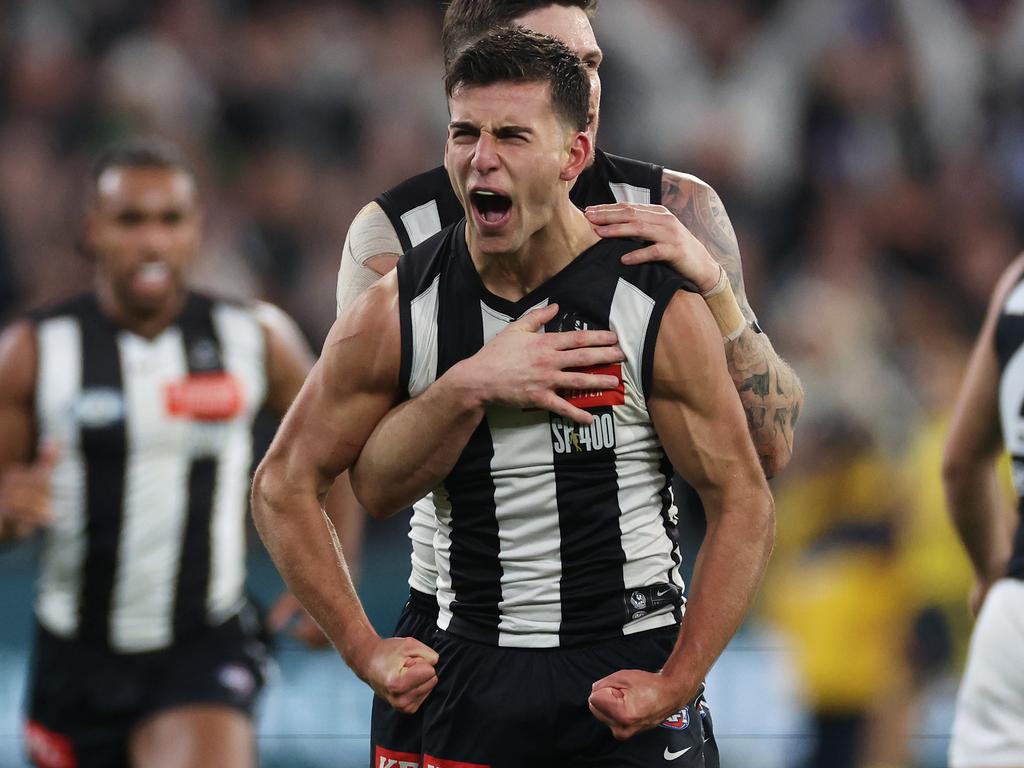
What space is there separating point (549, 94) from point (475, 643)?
110cm

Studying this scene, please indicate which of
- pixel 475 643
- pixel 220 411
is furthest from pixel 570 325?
pixel 220 411

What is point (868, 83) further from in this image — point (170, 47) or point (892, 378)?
point (170, 47)

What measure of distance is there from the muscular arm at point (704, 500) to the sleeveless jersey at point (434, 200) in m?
0.55

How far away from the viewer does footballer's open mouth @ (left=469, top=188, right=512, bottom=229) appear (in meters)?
3.07

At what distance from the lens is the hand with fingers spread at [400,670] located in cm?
321

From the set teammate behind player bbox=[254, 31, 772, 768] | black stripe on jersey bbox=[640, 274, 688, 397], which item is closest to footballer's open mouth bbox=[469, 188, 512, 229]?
teammate behind player bbox=[254, 31, 772, 768]

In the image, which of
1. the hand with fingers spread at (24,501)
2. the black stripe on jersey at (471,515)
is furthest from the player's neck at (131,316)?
the black stripe on jersey at (471,515)

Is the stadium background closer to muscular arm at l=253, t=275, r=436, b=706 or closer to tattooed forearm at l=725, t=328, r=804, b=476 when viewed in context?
tattooed forearm at l=725, t=328, r=804, b=476

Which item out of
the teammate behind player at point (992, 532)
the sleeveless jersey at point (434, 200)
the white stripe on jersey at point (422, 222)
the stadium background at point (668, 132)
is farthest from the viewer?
the stadium background at point (668, 132)

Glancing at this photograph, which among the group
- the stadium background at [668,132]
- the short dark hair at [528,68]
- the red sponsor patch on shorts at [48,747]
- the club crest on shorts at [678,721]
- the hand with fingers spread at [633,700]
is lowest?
the red sponsor patch on shorts at [48,747]

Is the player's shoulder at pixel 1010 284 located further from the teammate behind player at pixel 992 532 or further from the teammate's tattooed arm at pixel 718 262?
the teammate's tattooed arm at pixel 718 262

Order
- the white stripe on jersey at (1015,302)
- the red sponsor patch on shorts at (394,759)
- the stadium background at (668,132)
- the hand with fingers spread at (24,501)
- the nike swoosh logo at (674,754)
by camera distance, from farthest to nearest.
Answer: the stadium background at (668,132)
the hand with fingers spread at (24,501)
the white stripe on jersey at (1015,302)
the red sponsor patch on shorts at (394,759)
the nike swoosh logo at (674,754)

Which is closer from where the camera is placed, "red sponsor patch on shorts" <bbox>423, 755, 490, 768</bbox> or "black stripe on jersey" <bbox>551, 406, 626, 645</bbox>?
"black stripe on jersey" <bbox>551, 406, 626, 645</bbox>

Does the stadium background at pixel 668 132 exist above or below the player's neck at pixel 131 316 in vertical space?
above
